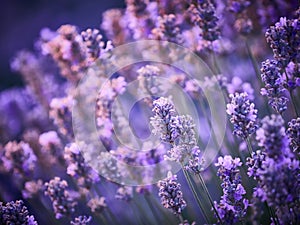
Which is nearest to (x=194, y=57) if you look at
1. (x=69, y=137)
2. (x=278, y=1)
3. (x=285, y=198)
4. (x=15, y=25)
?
(x=278, y=1)

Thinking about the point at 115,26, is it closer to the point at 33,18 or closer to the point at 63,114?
the point at 63,114

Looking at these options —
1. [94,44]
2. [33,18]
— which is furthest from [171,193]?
[33,18]

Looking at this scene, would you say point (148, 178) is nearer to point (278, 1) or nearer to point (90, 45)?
point (90, 45)

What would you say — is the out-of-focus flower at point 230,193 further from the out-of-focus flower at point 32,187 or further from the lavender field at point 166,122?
the out-of-focus flower at point 32,187

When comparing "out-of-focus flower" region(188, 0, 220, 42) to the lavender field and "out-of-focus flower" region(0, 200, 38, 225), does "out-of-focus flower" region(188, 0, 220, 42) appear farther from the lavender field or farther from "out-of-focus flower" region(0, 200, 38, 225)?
"out-of-focus flower" region(0, 200, 38, 225)

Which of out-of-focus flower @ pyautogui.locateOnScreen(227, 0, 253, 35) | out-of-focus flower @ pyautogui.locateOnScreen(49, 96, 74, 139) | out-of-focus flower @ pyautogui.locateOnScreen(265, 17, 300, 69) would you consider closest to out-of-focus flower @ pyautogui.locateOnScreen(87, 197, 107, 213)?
out-of-focus flower @ pyautogui.locateOnScreen(49, 96, 74, 139)
